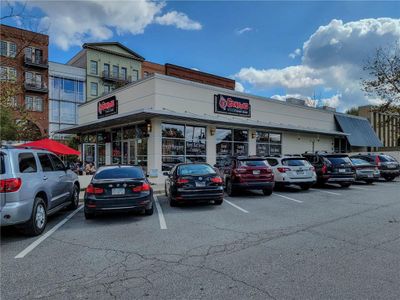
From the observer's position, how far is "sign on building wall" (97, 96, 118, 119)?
2062 cm

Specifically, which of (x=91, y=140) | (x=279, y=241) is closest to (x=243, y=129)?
(x=91, y=140)

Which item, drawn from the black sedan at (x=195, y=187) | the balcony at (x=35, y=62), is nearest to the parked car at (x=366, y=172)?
the black sedan at (x=195, y=187)

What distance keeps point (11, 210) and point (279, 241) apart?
522 cm

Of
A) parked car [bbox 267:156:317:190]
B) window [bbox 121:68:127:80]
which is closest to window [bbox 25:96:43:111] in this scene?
window [bbox 121:68:127:80]

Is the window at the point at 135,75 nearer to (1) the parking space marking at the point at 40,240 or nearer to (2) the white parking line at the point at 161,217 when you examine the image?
(2) the white parking line at the point at 161,217

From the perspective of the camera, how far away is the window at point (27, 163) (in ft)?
22.3

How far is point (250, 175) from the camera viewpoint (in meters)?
12.5

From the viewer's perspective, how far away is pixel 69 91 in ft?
151

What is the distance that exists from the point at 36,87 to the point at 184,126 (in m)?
32.4

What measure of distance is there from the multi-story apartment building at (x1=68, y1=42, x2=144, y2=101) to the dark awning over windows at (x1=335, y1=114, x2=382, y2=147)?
102ft

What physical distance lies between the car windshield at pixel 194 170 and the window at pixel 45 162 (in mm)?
3820

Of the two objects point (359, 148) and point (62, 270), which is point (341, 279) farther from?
point (359, 148)

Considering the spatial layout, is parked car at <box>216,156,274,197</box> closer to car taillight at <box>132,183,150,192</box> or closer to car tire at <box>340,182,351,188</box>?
car taillight at <box>132,183,150,192</box>

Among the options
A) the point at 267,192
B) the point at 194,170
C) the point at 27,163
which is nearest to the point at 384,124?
the point at 267,192
